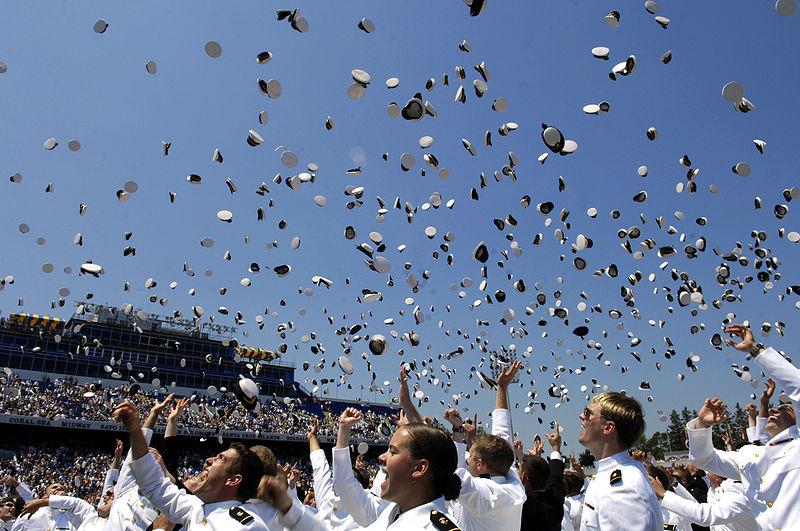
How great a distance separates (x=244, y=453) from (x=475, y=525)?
1.65 m

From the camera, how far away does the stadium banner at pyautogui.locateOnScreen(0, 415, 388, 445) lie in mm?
33375

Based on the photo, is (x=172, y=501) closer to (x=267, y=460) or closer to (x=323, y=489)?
(x=267, y=460)

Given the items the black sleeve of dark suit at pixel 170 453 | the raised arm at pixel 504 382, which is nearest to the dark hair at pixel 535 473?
the raised arm at pixel 504 382

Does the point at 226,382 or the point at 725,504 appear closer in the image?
the point at 725,504

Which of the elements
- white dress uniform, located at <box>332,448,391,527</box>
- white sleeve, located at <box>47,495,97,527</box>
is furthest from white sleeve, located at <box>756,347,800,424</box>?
white sleeve, located at <box>47,495,97,527</box>

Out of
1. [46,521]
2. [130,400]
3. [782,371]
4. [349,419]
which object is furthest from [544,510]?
[130,400]

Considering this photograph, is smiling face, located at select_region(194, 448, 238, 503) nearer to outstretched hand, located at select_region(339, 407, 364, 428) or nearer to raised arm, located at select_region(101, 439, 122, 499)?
outstretched hand, located at select_region(339, 407, 364, 428)

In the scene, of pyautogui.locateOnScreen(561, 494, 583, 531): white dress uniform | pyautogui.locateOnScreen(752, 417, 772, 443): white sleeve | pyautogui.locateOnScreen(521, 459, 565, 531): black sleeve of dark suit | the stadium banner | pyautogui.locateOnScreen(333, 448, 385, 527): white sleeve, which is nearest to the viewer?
pyautogui.locateOnScreen(333, 448, 385, 527): white sleeve

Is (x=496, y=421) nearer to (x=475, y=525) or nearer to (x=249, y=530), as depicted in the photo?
(x=475, y=525)

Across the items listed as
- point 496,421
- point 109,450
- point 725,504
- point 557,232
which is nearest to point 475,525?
point 496,421

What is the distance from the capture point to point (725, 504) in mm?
4777

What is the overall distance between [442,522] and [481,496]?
3.55 feet

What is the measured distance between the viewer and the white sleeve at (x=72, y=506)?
23.3 feet

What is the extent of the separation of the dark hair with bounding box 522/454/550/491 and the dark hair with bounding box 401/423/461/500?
7.27 feet
